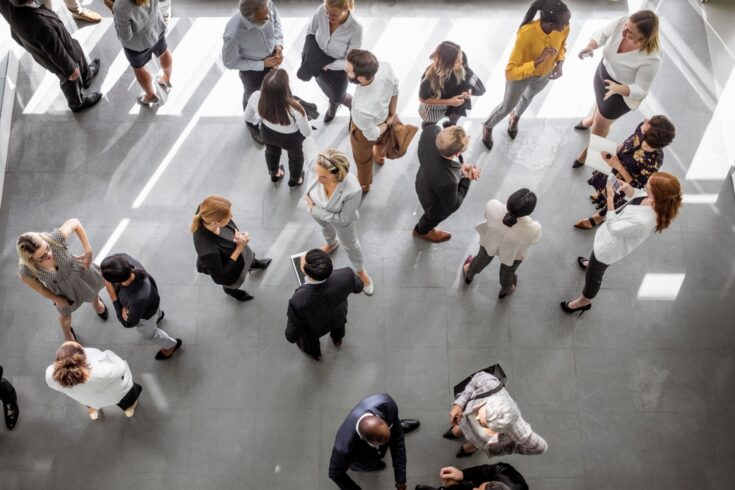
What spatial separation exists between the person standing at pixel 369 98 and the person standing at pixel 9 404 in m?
3.36

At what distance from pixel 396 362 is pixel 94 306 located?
2.59 m

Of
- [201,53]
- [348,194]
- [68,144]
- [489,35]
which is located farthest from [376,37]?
[68,144]

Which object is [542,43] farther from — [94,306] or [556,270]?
[94,306]

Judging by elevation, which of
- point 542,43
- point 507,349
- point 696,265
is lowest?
point 507,349

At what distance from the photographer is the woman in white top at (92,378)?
4.11 m

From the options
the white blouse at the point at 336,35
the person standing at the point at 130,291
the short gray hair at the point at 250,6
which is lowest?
the person standing at the point at 130,291

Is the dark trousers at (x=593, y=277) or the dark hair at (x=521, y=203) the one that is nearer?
the dark hair at (x=521, y=203)

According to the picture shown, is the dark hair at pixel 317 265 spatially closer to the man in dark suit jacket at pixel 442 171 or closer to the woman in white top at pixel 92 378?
the man in dark suit jacket at pixel 442 171

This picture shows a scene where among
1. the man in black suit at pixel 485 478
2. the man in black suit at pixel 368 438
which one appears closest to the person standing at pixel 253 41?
the man in black suit at pixel 368 438

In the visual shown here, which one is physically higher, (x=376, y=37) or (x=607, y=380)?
(x=376, y=37)

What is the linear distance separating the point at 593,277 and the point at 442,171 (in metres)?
1.56

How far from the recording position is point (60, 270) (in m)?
4.59

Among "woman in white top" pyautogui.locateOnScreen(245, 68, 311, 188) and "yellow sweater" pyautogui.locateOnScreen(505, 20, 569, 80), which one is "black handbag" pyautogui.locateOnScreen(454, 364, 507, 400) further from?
"yellow sweater" pyautogui.locateOnScreen(505, 20, 569, 80)

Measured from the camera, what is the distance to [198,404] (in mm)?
5152
